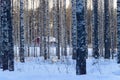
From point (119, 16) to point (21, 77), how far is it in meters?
6.99

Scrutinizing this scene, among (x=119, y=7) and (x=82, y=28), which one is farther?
(x=119, y=7)

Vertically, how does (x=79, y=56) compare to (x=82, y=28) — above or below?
below

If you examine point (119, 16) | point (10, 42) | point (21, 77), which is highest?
A: point (119, 16)

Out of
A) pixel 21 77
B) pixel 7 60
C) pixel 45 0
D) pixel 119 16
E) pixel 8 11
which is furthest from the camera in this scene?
pixel 45 0

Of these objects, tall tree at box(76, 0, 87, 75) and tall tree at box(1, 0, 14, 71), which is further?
tall tree at box(1, 0, 14, 71)

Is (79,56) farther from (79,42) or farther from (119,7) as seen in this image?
(119,7)

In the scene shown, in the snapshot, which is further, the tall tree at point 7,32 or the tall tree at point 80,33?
the tall tree at point 7,32

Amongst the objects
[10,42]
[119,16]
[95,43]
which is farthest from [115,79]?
[95,43]

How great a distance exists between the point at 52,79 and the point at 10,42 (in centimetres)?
424

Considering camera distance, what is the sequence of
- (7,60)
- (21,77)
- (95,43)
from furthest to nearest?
(95,43), (7,60), (21,77)

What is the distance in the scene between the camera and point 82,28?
11.6 m

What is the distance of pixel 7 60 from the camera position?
47.4ft

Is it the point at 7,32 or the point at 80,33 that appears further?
the point at 7,32

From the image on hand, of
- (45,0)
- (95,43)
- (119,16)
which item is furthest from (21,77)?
(45,0)
